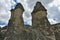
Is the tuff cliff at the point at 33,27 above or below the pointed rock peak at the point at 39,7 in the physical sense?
below

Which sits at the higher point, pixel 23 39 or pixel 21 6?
pixel 21 6

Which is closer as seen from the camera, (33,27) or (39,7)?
(33,27)

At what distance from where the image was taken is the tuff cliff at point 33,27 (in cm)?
1999

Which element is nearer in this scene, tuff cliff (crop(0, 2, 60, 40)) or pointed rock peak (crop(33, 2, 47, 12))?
tuff cliff (crop(0, 2, 60, 40))

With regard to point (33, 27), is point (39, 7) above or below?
above

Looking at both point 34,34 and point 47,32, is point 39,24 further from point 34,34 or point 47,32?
point 34,34

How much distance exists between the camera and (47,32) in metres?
22.7

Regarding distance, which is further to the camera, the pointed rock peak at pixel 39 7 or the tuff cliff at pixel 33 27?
the pointed rock peak at pixel 39 7

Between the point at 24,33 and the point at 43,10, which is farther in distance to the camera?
the point at 43,10

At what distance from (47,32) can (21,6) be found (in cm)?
938

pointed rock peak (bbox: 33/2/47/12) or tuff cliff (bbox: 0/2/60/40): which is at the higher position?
pointed rock peak (bbox: 33/2/47/12)

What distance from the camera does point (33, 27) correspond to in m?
24.6

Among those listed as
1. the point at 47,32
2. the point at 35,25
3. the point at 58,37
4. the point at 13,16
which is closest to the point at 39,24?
the point at 35,25

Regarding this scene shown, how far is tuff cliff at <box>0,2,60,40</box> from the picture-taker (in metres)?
20.0
